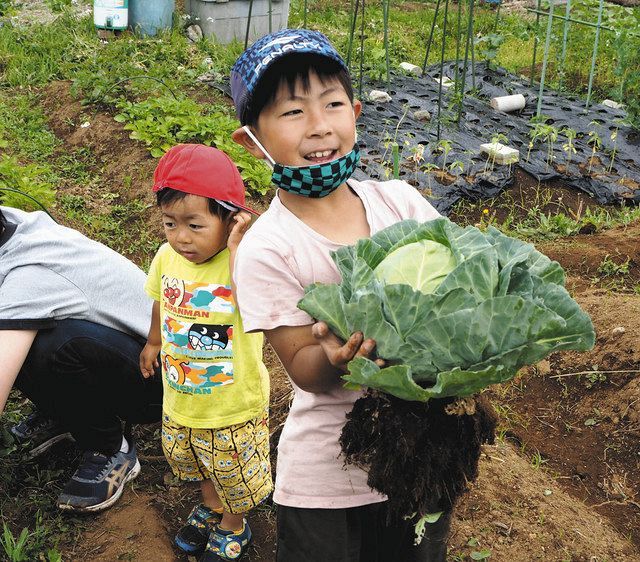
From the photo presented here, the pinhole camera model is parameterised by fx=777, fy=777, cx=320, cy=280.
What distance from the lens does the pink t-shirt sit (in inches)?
68.1

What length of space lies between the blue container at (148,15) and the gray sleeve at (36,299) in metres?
6.43

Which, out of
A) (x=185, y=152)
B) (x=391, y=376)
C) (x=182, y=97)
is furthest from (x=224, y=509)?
(x=182, y=97)

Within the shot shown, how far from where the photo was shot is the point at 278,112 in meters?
1.84

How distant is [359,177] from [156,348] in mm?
3397

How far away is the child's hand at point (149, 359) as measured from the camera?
2.81 metres

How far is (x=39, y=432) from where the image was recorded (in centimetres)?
330

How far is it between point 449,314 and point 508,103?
650 centimetres

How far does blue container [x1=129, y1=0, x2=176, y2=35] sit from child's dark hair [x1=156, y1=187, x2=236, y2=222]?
6768 millimetres

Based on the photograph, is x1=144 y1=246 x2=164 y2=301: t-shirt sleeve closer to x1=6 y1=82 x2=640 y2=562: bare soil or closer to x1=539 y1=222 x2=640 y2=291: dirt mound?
x1=6 y1=82 x2=640 y2=562: bare soil

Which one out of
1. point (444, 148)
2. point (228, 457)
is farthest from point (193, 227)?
point (444, 148)

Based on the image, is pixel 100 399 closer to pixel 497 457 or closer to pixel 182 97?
pixel 497 457

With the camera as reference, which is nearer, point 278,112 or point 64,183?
point 278,112

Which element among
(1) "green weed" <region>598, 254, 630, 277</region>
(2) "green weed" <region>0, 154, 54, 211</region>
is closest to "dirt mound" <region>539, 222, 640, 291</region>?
(1) "green weed" <region>598, 254, 630, 277</region>

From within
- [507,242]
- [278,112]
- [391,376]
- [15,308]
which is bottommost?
[15,308]
